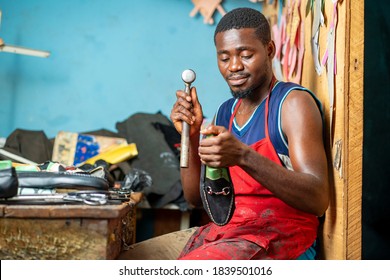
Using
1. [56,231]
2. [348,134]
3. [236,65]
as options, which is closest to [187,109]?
[236,65]

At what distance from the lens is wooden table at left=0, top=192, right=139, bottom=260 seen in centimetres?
134

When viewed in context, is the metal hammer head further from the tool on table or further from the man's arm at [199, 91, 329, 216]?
the tool on table

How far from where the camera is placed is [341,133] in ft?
5.82

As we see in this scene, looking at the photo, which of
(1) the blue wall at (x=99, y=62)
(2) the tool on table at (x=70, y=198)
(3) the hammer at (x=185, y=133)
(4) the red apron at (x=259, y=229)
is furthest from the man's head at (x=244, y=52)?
(1) the blue wall at (x=99, y=62)

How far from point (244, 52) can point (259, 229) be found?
662 mm

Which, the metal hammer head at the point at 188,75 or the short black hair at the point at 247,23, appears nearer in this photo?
the metal hammer head at the point at 188,75

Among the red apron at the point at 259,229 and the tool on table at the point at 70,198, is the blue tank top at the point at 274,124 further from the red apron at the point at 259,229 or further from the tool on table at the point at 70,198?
the tool on table at the point at 70,198

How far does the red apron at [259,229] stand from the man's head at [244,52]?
0.36ft

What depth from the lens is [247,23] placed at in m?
1.98

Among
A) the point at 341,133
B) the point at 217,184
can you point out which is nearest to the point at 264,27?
the point at 341,133

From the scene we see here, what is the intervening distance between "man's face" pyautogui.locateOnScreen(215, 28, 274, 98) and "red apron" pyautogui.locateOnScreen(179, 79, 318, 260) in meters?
0.11

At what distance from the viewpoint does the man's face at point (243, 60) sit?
195 cm

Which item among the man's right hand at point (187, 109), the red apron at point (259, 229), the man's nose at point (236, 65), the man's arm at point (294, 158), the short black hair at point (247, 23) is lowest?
the red apron at point (259, 229)

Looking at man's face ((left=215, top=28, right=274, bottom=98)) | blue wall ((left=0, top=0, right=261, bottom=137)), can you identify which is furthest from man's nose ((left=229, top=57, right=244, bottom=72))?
blue wall ((left=0, top=0, right=261, bottom=137))
